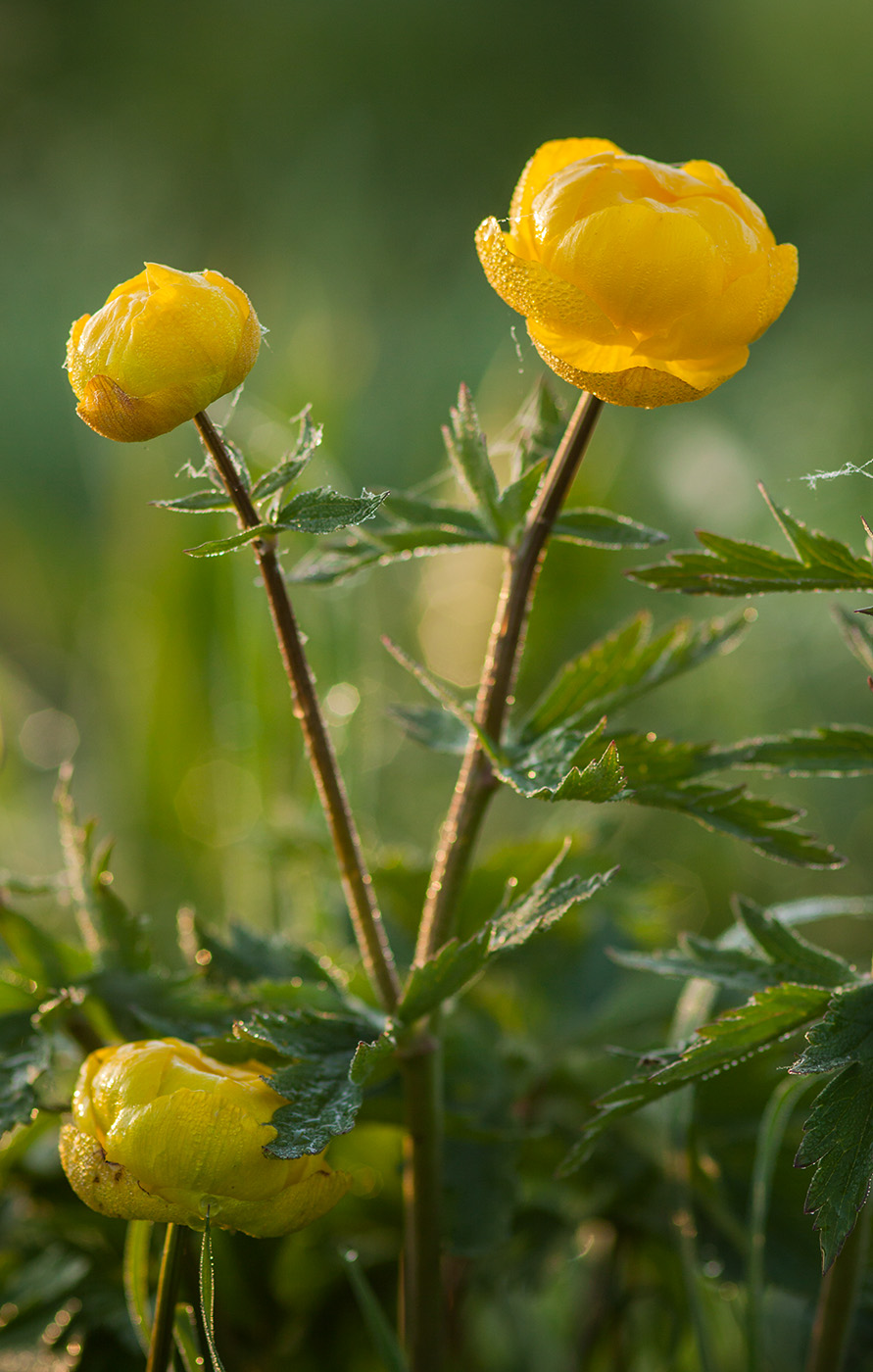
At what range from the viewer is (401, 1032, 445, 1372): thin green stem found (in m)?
0.32

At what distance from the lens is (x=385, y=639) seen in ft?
0.96

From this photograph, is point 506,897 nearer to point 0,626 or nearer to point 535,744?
point 535,744

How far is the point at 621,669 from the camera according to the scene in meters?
0.34

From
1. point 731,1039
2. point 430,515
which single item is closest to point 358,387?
point 430,515

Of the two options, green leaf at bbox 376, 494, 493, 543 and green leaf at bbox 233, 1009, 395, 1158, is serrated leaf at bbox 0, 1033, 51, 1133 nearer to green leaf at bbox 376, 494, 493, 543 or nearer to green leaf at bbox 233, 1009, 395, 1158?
green leaf at bbox 233, 1009, 395, 1158

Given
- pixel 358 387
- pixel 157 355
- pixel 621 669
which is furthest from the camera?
pixel 358 387

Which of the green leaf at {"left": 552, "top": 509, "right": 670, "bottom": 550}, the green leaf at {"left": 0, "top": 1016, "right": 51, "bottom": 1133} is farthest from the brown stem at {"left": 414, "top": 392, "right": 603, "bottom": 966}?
the green leaf at {"left": 0, "top": 1016, "right": 51, "bottom": 1133}

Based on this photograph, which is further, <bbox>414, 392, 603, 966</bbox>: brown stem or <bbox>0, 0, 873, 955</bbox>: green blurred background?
<bbox>0, 0, 873, 955</bbox>: green blurred background

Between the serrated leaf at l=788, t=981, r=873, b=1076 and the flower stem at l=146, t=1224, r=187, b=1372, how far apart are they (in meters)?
0.16

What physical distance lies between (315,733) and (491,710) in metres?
0.05

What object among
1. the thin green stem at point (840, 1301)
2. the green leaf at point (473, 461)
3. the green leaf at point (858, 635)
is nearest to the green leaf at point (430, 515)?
the green leaf at point (473, 461)

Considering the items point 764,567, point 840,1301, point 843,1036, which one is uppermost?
point 764,567

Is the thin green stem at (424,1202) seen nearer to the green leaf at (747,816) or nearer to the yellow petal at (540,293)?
Answer: the green leaf at (747,816)

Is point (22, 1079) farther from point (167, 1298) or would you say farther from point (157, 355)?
point (157, 355)
